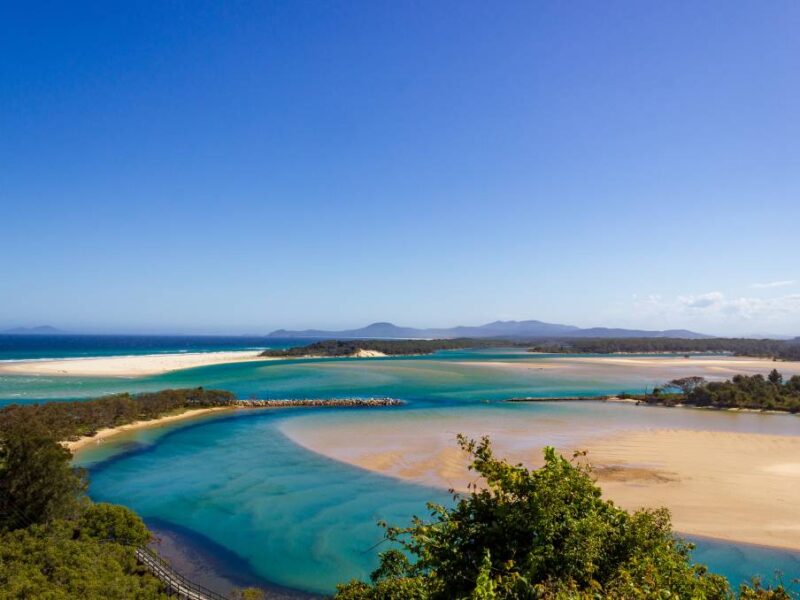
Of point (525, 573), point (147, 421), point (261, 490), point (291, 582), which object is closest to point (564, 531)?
point (525, 573)

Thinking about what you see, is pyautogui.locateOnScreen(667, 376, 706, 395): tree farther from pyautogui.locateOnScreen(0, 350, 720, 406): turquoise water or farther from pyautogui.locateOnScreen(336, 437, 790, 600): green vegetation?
pyautogui.locateOnScreen(336, 437, 790, 600): green vegetation

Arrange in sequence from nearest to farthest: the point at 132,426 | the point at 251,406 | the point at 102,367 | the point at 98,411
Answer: the point at 98,411 < the point at 132,426 < the point at 251,406 < the point at 102,367

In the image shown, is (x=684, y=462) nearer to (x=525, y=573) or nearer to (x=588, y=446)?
(x=588, y=446)

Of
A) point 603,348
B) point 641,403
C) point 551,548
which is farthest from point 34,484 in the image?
point 603,348

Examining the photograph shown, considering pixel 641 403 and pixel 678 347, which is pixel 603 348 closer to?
pixel 678 347

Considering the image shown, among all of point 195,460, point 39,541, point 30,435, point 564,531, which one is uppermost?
point 564,531

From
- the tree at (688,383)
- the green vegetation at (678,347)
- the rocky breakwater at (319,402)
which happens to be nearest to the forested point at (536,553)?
the rocky breakwater at (319,402)
